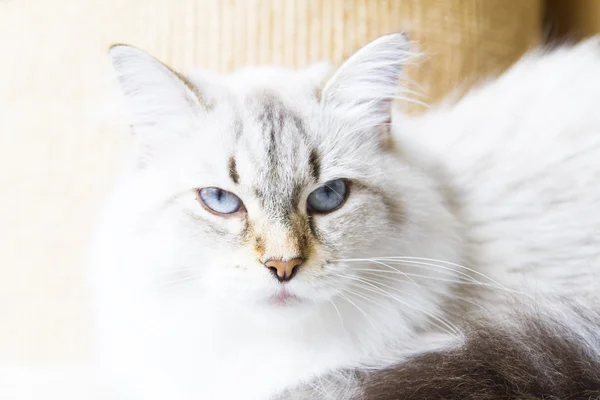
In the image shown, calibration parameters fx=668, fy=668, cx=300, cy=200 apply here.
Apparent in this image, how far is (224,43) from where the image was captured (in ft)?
5.47

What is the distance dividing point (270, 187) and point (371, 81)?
0.95 feet

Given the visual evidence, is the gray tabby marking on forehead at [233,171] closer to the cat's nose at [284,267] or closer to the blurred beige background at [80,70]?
the cat's nose at [284,267]

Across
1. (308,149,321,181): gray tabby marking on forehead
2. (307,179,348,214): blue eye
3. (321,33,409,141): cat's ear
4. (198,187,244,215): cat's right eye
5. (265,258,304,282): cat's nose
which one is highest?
(321,33,409,141): cat's ear

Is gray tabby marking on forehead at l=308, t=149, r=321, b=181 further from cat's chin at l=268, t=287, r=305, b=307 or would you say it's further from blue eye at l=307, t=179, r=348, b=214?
cat's chin at l=268, t=287, r=305, b=307

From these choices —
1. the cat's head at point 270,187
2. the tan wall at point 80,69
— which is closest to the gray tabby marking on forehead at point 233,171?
the cat's head at point 270,187

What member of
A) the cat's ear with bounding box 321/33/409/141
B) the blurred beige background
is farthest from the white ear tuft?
the blurred beige background

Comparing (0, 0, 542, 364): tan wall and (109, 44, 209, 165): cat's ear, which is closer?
(109, 44, 209, 165): cat's ear

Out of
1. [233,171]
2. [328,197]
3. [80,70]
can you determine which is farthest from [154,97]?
[80,70]

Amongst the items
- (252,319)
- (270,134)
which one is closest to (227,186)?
(270,134)

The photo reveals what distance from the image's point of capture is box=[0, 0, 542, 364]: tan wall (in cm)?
166

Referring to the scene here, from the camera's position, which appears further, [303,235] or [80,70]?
[80,70]

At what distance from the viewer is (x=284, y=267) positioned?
995mm

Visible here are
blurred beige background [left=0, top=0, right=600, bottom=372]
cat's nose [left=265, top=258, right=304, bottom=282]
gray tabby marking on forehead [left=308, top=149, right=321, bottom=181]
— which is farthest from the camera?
blurred beige background [left=0, top=0, right=600, bottom=372]

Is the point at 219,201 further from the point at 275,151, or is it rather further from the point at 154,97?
the point at 154,97
